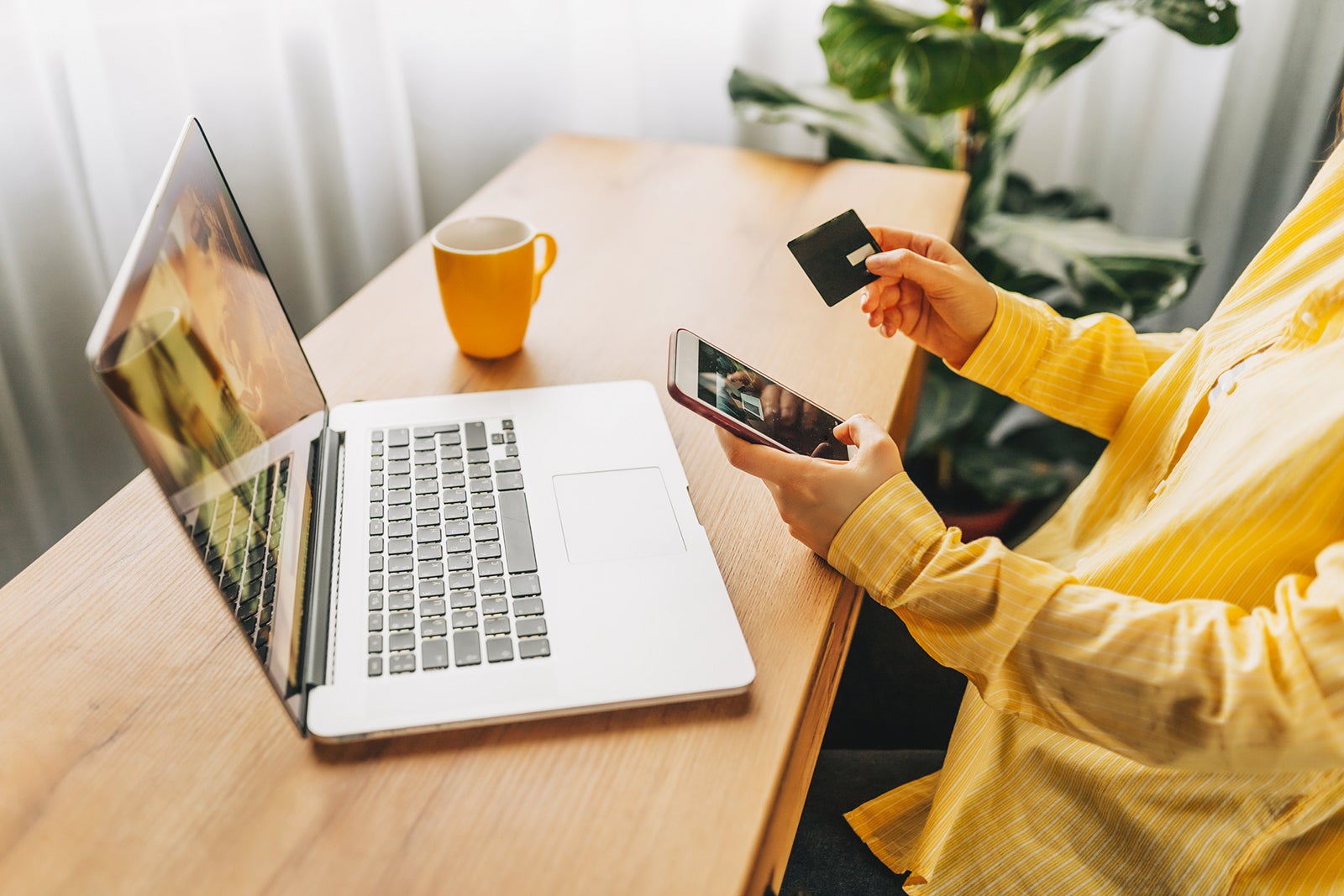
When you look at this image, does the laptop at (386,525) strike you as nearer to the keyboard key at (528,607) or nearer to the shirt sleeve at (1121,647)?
the keyboard key at (528,607)

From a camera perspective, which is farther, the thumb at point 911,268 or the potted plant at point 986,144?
the potted plant at point 986,144

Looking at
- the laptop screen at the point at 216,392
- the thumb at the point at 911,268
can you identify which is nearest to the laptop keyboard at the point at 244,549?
the laptop screen at the point at 216,392

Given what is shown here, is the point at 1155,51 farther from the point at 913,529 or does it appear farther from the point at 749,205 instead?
the point at 913,529

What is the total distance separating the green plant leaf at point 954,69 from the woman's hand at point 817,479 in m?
0.61

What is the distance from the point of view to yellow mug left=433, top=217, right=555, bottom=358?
2.58ft

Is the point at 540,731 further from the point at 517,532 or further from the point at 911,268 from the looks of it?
the point at 911,268

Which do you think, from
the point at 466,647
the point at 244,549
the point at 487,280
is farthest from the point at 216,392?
the point at 487,280

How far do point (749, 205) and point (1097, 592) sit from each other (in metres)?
0.67

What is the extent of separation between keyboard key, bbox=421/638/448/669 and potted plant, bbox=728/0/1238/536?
0.83 metres

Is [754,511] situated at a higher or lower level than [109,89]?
lower

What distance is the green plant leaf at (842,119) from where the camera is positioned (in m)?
1.28

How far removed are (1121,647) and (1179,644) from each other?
0.09ft

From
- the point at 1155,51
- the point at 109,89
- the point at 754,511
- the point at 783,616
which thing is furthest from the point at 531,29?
the point at 783,616

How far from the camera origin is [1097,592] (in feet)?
1.82
